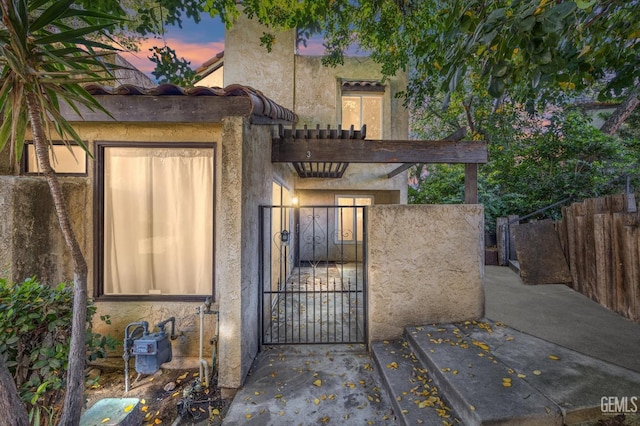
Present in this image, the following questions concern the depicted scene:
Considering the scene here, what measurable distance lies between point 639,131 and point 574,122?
4.97 m

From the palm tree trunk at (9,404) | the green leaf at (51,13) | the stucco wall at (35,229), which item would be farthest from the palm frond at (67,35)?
the palm tree trunk at (9,404)

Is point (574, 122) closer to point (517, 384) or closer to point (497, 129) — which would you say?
point (497, 129)

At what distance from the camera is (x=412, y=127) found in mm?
13219

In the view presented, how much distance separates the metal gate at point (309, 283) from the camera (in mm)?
4164

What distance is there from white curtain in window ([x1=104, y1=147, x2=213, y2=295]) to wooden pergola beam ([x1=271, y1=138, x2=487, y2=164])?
4.28 ft

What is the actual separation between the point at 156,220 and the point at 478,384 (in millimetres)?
4462

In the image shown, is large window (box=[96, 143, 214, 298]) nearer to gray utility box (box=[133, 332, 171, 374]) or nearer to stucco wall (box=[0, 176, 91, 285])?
stucco wall (box=[0, 176, 91, 285])

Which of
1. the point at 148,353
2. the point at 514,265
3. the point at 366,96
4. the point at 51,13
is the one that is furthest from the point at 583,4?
the point at 366,96

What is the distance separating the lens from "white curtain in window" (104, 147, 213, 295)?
3.77 m

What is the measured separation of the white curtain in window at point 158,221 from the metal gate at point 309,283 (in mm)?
924

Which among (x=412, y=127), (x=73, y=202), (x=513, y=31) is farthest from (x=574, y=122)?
(x=73, y=202)

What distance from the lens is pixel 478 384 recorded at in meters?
2.61

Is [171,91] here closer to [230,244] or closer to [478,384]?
[230,244]

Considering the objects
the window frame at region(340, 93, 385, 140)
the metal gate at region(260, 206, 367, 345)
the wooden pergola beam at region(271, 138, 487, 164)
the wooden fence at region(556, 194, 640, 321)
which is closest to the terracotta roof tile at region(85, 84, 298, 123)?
the wooden pergola beam at region(271, 138, 487, 164)
